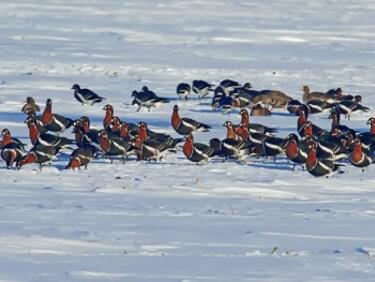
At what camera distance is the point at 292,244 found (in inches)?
388

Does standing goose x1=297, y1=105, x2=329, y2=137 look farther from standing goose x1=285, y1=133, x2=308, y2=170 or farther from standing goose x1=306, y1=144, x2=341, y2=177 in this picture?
standing goose x1=306, y1=144, x2=341, y2=177

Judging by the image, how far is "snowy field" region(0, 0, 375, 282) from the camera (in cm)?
898

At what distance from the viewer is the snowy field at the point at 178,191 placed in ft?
29.5

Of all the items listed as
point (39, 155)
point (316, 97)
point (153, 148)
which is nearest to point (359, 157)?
point (153, 148)

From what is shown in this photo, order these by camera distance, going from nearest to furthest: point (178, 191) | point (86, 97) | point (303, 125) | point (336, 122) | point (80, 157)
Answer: point (178, 191) < point (80, 157) < point (303, 125) < point (336, 122) < point (86, 97)

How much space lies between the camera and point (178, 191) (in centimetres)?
1309

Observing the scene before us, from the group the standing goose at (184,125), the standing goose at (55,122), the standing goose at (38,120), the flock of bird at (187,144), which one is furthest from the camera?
the standing goose at (55,122)

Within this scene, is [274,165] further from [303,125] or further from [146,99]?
[146,99]

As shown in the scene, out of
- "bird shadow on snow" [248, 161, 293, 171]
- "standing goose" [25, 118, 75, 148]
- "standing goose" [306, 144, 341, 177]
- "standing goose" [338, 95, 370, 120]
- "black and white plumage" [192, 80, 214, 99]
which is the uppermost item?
"black and white plumage" [192, 80, 214, 99]

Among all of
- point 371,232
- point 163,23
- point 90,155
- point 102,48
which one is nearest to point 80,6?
point 163,23

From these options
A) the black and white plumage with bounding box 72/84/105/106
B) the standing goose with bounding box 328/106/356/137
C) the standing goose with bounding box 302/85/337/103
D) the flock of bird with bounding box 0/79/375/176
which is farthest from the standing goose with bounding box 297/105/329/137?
the black and white plumage with bounding box 72/84/105/106

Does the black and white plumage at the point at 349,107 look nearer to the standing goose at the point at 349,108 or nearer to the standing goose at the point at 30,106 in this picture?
the standing goose at the point at 349,108

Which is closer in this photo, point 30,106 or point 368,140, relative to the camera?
point 368,140

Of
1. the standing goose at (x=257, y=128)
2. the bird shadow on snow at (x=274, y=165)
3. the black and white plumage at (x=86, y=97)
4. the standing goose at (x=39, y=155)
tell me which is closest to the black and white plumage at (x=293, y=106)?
the standing goose at (x=257, y=128)
